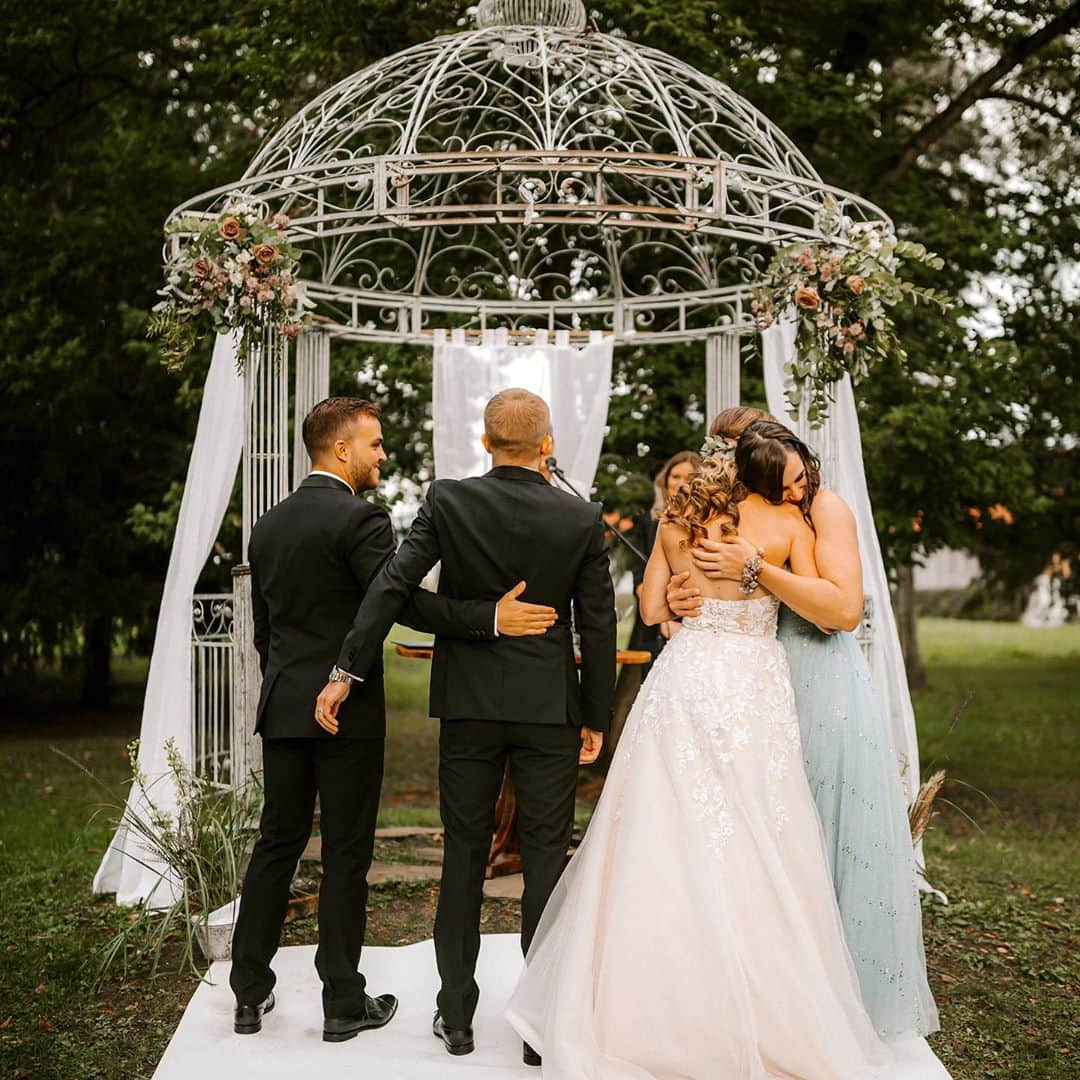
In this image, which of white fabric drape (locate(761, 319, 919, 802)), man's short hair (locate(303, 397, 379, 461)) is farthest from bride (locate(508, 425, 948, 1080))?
white fabric drape (locate(761, 319, 919, 802))

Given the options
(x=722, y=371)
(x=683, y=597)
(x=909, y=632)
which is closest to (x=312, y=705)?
(x=683, y=597)

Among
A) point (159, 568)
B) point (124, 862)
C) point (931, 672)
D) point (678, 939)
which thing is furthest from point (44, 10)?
point (931, 672)

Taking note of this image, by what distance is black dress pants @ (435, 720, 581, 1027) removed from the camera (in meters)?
3.89

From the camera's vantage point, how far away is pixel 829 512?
157 inches

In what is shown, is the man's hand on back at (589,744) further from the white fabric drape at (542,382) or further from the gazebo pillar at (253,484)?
the white fabric drape at (542,382)

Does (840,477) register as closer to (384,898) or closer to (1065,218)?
(384,898)

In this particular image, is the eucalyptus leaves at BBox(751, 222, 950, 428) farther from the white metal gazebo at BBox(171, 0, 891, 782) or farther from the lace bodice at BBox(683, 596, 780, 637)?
the lace bodice at BBox(683, 596, 780, 637)

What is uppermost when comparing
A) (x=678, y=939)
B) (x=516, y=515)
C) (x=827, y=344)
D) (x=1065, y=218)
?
(x=1065, y=218)

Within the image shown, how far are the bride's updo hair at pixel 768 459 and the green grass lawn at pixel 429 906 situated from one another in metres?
2.05

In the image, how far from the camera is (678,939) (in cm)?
360

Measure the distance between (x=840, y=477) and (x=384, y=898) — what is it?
122 inches

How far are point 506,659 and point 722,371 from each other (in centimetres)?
398

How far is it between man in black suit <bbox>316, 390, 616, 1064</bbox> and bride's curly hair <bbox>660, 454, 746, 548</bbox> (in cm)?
30

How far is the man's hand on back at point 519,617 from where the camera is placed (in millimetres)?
3848
